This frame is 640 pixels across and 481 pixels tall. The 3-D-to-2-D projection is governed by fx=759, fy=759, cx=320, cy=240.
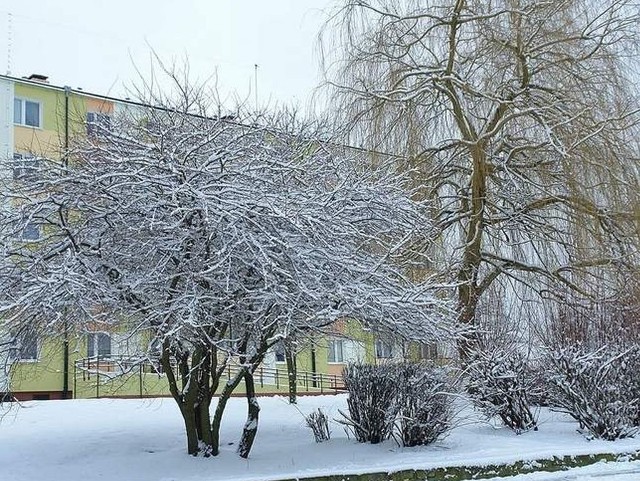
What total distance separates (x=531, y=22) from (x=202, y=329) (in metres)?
8.90

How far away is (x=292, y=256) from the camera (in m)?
8.63

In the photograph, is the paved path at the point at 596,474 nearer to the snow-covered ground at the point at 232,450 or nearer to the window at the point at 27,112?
the snow-covered ground at the point at 232,450

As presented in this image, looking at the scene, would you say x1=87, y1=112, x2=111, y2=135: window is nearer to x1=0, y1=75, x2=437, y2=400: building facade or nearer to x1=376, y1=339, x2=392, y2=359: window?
x1=0, y1=75, x2=437, y2=400: building facade

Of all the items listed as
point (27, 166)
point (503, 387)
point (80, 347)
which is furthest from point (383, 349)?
point (27, 166)

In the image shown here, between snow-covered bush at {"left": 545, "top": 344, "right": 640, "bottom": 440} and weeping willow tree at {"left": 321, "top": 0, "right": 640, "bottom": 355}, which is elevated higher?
weeping willow tree at {"left": 321, "top": 0, "right": 640, "bottom": 355}

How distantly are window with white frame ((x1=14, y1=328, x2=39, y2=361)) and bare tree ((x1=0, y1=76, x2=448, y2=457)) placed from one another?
0.48 ft

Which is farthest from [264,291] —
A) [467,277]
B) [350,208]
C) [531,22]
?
[531,22]

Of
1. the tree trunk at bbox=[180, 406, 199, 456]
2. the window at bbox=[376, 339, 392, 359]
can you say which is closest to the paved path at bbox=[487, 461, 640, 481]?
the window at bbox=[376, 339, 392, 359]

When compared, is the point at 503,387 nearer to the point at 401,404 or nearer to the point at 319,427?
the point at 401,404

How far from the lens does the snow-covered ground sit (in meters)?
9.03

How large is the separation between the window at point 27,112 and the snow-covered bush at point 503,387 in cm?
1796

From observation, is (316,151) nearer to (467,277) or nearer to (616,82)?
(467,277)

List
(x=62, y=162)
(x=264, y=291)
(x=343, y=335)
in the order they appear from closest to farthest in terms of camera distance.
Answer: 1. (x=264, y=291)
2. (x=62, y=162)
3. (x=343, y=335)

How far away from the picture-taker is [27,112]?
80.2ft
